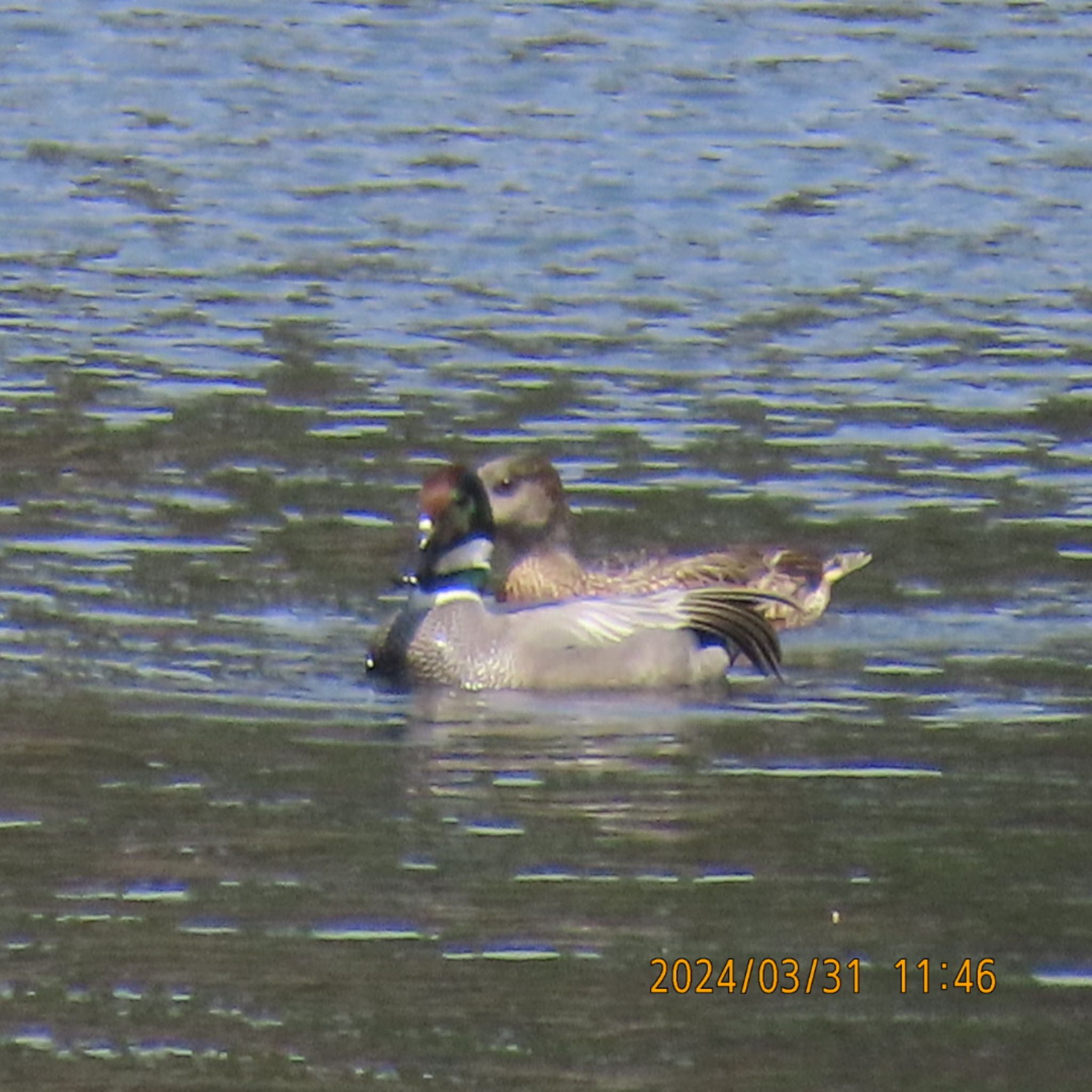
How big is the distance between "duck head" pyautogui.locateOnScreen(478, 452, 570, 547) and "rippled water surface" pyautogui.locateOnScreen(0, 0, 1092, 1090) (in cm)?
50

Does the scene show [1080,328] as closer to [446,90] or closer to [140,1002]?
[446,90]

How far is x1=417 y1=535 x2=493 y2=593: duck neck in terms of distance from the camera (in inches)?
568

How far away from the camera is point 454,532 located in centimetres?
1452

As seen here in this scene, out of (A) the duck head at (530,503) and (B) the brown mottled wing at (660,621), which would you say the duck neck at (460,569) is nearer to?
(B) the brown mottled wing at (660,621)

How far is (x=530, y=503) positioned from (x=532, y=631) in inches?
46.4

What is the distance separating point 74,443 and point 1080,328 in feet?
18.4

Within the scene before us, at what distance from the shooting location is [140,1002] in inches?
380

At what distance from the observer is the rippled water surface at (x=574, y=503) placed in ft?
32.3

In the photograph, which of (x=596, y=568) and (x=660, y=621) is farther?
(x=596, y=568)

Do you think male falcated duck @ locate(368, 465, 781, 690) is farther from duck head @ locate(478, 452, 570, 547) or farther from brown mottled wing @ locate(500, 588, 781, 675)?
duck head @ locate(478, 452, 570, 547)
